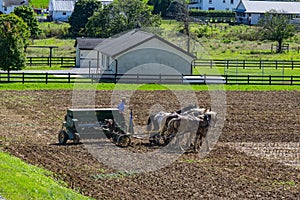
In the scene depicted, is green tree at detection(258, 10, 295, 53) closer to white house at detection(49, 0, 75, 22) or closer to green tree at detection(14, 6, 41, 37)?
green tree at detection(14, 6, 41, 37)

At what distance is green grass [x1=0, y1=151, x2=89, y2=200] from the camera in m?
13.4

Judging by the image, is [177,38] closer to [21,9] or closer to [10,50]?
[21,9]

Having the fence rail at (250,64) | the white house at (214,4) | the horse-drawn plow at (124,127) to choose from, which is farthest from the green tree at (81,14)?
the horse-drawn plow at (124,127)

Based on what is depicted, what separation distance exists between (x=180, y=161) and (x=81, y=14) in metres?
71.1

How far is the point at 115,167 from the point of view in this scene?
18312 mm

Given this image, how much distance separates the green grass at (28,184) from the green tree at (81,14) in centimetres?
7181

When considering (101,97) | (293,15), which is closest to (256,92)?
(101,97)

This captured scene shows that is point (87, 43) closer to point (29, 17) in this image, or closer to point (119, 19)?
point (119, 19)

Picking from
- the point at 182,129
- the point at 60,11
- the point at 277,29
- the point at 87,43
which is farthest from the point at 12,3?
the point at 182,129

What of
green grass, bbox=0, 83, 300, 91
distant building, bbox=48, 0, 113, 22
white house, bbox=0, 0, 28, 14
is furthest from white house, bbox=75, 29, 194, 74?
distant building, bbox=48, 0, 113, 22

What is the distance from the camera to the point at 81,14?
292ft

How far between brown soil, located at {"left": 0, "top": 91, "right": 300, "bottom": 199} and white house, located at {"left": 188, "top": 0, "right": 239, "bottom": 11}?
318 ft

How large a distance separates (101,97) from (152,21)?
38.1m

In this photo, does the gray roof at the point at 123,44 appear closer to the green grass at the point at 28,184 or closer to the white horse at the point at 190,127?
the white horse at the point at 190,127
